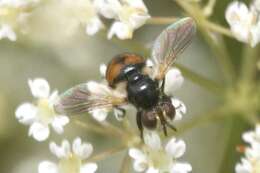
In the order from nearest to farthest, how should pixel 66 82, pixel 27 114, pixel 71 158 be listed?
pixel 71 158 → pixel 27 114 → pixel 66 82

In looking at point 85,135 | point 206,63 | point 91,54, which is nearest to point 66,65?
point 91,54

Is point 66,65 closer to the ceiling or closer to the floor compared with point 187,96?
closer to the ceiling

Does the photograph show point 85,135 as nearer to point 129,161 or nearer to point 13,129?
point 13,129

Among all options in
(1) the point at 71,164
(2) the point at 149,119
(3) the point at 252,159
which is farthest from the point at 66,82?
(3) the point at 252,159

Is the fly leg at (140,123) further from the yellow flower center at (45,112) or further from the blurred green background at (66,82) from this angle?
the blurred green background at (66,82)

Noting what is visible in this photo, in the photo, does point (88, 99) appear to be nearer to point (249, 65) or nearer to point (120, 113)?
point (120, 113)

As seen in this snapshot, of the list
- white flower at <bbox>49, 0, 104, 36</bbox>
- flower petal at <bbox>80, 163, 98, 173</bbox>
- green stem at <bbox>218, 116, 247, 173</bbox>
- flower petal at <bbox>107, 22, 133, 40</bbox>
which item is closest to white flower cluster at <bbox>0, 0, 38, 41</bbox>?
white flower at <bbox>49, 0, 104, 36</bbox>

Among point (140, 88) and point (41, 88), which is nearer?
point (140, 88)
